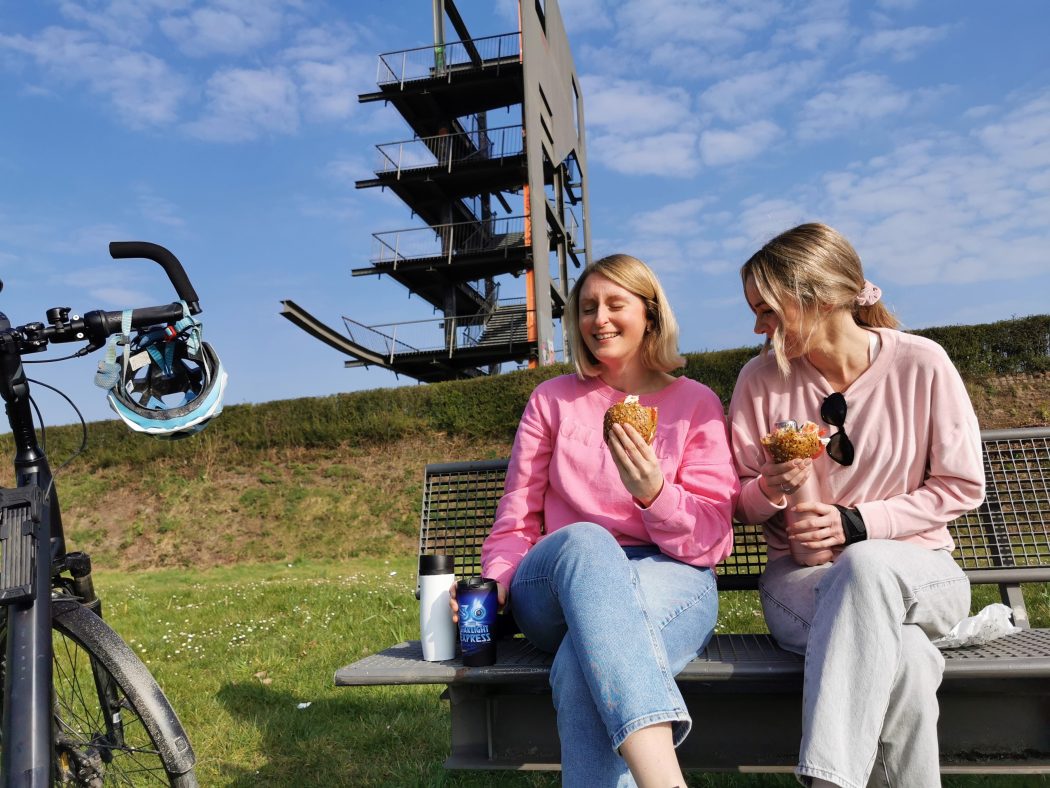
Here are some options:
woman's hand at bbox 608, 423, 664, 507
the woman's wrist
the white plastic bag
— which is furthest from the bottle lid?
the white plastic bag

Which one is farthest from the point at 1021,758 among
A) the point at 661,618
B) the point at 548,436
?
the point at 548,436

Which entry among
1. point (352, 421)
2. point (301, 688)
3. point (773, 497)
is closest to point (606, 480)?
point (773, 497)

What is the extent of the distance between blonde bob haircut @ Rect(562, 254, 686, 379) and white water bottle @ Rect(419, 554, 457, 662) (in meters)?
0.88

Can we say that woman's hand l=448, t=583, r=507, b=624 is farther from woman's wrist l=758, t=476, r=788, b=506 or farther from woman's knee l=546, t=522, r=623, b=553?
woman's wrist l=758, t=476, r=788, b=506

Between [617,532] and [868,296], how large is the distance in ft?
3.60

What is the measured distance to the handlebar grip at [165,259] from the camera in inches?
89.4

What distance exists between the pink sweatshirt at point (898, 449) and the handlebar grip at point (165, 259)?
5.74 feet

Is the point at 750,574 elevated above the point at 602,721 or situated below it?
above

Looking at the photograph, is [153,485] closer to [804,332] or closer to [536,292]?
[536,292]

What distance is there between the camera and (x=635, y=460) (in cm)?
220

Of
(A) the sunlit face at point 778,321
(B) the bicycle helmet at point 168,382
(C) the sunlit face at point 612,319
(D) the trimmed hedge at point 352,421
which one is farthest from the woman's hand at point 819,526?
(D) the trimmed hedge at point 352,421

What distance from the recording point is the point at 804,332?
246cm

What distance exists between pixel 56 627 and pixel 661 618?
5.25 feet

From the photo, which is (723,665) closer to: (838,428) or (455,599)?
(455,599)
